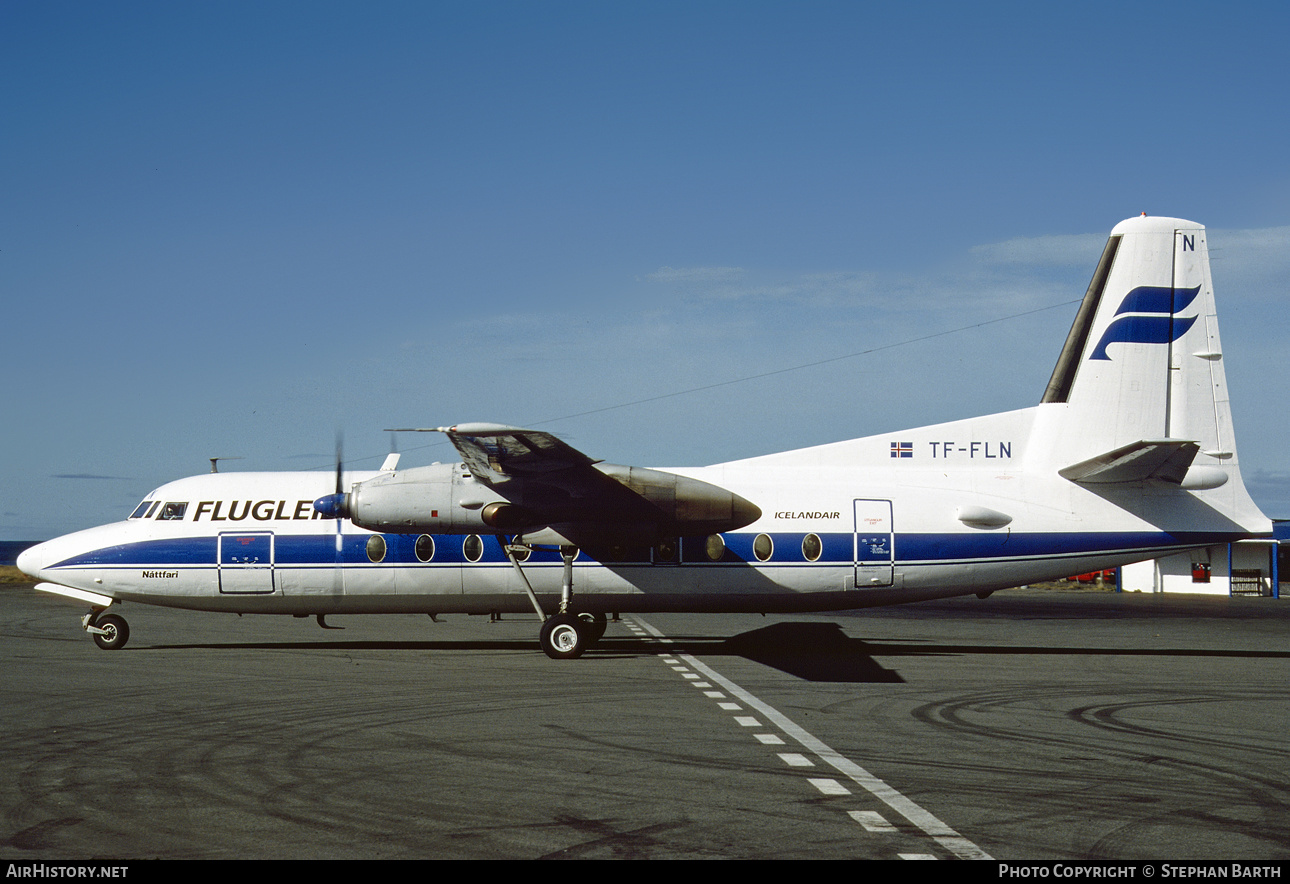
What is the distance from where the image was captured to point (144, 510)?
67.0 feet

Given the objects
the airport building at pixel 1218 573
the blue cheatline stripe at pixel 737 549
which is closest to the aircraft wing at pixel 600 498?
the blue cheatline stripe at pixel 737 549

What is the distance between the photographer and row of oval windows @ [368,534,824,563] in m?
18.9

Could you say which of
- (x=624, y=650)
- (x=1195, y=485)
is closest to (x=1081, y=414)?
(x=1195, y=485)

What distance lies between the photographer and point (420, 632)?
25844 mm

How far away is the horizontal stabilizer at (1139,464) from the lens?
1714 cm

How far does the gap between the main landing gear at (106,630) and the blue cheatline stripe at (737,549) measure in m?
0.99

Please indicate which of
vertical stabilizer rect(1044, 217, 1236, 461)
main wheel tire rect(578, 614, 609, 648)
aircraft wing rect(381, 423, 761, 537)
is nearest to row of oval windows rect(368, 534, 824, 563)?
aircraft wing rect(381, 423, 761, 537)

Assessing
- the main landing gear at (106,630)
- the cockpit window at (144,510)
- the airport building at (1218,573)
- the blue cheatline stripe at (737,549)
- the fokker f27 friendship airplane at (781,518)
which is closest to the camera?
the fokker f27 friendship airplane at (781,518)

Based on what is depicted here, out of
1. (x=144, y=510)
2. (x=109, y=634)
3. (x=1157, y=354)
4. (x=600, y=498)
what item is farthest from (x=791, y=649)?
(x=109, y=634)

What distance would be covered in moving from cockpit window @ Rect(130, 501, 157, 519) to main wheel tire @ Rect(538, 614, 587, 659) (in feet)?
27.1

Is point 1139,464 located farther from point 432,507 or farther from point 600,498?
point 432,507

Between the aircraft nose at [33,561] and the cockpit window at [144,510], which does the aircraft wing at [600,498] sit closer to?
the cockpit window at [144,510]

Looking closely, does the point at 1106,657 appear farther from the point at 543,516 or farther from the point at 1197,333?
the point at 543,516
